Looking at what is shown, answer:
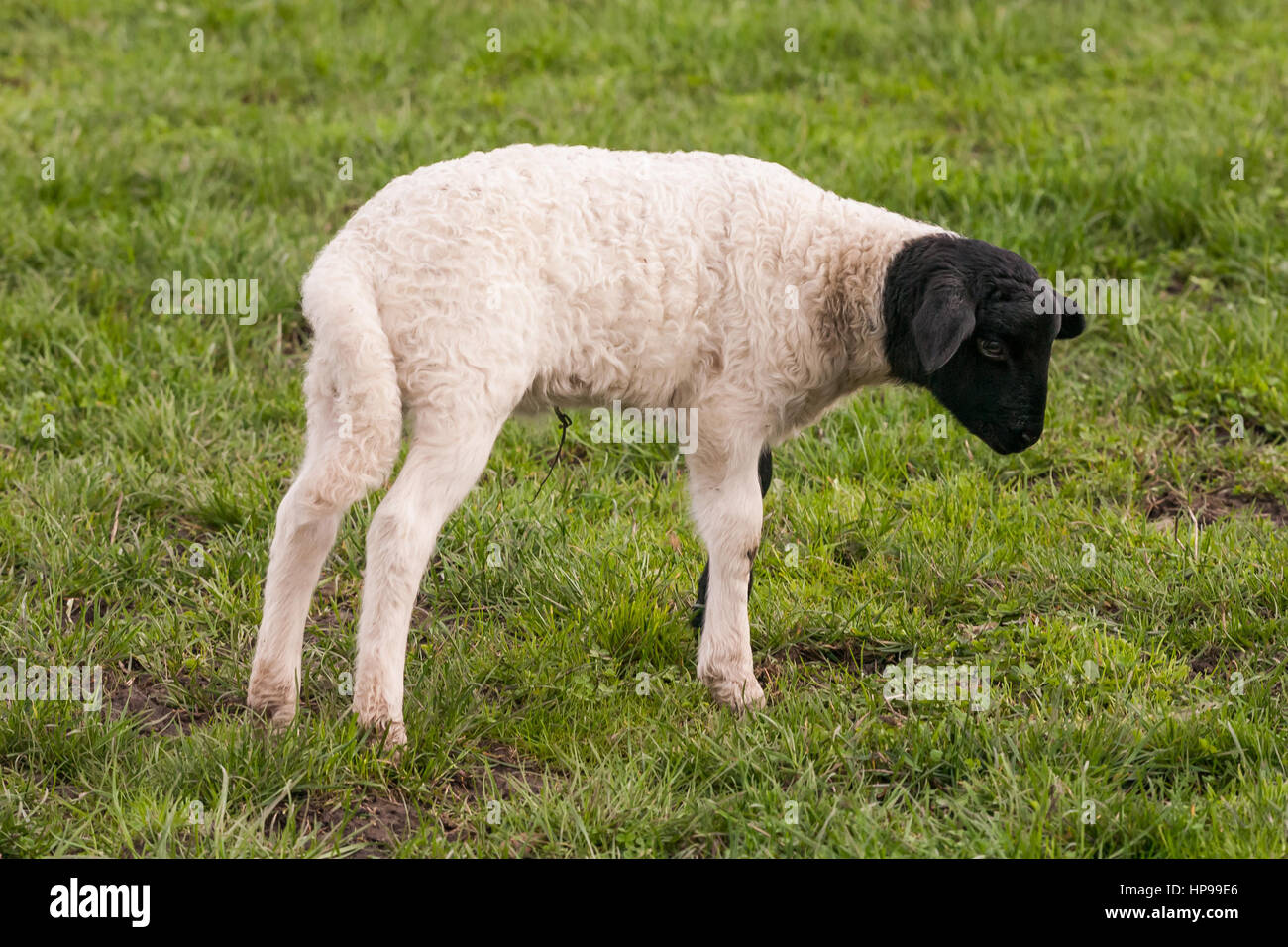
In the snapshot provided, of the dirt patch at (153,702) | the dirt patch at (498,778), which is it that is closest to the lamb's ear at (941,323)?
the dirt patch at (498,778)

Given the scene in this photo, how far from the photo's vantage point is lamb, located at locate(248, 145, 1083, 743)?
12.4ft

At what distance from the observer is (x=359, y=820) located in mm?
3744

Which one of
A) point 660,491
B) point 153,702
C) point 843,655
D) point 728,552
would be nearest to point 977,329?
point 728,552

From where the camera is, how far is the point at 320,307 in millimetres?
3811

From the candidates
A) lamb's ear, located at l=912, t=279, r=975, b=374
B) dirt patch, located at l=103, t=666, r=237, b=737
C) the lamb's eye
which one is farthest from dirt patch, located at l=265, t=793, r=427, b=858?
the lamb's eye

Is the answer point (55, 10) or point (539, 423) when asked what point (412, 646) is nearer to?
point (539, 423)

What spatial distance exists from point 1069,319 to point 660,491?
1.80 m

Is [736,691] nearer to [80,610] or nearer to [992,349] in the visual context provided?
[992,349]

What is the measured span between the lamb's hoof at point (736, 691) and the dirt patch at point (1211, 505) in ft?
6.45

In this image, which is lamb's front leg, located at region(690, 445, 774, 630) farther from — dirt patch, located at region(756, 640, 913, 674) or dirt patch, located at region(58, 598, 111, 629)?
Result: dirt patch, located at region(58, 598, 111, 629)

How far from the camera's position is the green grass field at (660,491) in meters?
3.76

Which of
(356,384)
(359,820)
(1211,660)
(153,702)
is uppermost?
(356,384)

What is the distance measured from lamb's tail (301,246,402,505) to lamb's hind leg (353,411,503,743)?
75 millimetres
